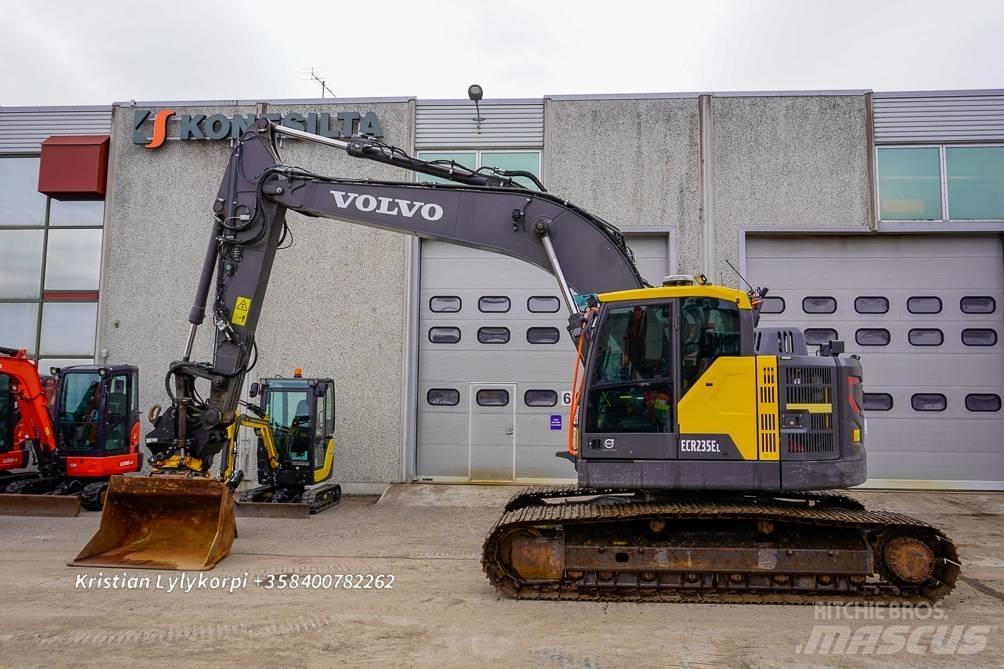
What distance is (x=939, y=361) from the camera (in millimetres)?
12977

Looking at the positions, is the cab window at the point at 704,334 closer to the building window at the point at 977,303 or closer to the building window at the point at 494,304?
the building window at the point at 494,304

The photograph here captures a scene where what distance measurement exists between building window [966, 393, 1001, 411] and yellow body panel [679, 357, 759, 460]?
30.5 ft

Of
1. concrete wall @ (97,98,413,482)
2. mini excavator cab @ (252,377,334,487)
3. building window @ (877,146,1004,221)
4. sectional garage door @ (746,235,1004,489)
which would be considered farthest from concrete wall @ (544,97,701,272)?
mini excavator cab @ (252,377,334,487)

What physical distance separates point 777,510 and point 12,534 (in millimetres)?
9751

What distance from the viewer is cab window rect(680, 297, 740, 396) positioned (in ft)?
20.2

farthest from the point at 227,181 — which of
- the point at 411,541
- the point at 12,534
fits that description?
the point at 12,534

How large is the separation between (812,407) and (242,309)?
597 cm

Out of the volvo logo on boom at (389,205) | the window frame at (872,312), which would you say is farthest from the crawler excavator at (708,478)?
the window frame at (872,312)

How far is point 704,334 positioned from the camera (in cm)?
623

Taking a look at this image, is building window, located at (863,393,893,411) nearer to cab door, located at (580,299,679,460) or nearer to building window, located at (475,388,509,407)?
building window, located at (475,388,509,407)

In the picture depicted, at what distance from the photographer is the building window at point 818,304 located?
43.5ft

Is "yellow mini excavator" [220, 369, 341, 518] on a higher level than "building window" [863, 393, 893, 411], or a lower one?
lower

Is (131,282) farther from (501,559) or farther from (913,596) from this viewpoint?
(913,596)

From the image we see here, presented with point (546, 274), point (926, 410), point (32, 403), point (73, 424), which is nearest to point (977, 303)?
point (926, 410)
